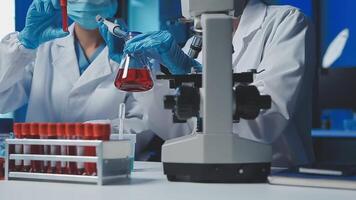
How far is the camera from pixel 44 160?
3.36 ft

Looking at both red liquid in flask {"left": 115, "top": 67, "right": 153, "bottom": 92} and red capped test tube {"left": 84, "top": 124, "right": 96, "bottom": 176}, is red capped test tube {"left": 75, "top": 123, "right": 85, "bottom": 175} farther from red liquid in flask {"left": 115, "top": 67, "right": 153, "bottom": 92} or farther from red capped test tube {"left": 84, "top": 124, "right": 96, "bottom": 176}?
red liquid in flask {"left": 115, "top": 67, "right": 153, "bottom": 92}

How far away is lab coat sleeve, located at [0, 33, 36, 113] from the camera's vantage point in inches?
82.4

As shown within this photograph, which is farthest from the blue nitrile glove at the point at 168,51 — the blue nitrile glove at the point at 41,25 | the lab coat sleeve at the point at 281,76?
the blue nitrile glove at the point at 41,25

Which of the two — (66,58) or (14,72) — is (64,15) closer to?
→ (66,58)

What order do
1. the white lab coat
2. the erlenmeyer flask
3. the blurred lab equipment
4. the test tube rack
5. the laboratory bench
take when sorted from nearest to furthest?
the laboratory bench
the test tube rack
the erlenmeyer flask
the white lab coat
the blurred lab equipment

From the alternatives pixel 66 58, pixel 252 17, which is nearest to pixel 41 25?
pixel 66 58

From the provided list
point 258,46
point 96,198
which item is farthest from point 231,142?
point 258,46

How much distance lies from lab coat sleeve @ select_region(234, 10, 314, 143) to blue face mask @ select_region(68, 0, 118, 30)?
0.66 metres

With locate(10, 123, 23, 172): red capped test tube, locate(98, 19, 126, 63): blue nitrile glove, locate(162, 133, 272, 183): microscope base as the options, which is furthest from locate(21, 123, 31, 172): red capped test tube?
locate(98, 19, 126, 63): blue nitrile glove

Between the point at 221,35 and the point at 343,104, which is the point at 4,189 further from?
the point at 343,104

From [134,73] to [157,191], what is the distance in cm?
42

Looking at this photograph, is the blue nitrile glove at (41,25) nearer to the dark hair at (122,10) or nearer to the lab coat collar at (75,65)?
the lab coat collar at (75,65)

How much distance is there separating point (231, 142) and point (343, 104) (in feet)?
8.55

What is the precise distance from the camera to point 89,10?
6.61 feet
